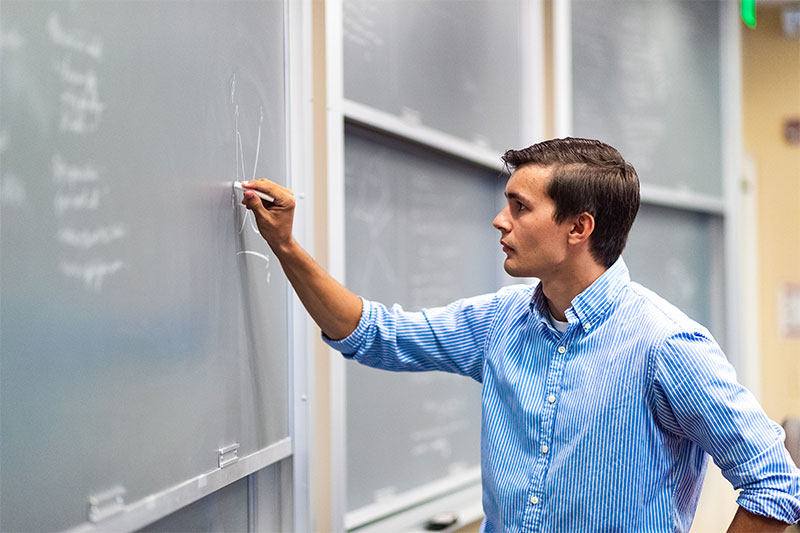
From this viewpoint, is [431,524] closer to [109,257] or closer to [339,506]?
[339,506]

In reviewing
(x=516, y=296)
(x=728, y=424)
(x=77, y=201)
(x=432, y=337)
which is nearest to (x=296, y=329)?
(x=432, y=337)

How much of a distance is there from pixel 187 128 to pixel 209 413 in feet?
1.39

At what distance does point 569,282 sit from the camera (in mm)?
1351

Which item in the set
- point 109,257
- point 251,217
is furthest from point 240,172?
point 109,257

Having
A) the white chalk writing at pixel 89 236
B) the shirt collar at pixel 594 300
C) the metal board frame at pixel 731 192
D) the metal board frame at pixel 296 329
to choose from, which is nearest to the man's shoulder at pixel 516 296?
the shirt collar at pixel 594 300

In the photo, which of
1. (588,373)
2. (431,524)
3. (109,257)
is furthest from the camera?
(431,524)

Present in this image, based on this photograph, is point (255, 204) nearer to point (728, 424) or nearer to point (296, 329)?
point (296, 329)

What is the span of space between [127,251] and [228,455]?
41 cm

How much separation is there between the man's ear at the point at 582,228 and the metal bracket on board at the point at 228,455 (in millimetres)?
640

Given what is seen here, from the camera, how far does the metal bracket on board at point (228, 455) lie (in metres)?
1.25

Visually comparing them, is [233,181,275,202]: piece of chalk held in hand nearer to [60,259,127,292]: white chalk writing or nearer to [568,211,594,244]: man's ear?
[60,259,127,292]: white chalk writing

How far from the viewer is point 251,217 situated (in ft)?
4.45

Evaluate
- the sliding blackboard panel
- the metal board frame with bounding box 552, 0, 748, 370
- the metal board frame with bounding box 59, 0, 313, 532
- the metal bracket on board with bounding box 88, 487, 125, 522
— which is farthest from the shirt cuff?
the metal board frame with bounding box 552, 0, 748, 370

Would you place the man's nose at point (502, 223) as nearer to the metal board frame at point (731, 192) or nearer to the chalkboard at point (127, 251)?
the chalkboard at point (127, 251)
